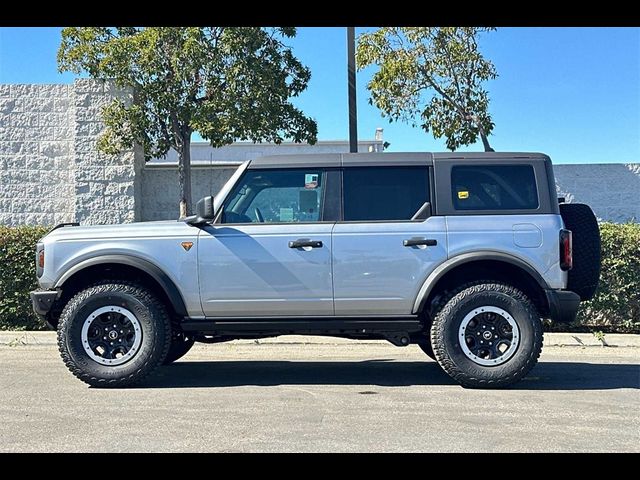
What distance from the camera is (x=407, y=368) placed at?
7844 mm

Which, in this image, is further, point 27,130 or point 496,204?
point 27,130

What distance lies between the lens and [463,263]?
6.42m

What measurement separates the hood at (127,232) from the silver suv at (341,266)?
1 centimetres

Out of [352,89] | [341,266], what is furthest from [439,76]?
[341,266]

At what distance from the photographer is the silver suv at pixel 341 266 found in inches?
254

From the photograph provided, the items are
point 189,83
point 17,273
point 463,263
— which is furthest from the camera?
point 189,83

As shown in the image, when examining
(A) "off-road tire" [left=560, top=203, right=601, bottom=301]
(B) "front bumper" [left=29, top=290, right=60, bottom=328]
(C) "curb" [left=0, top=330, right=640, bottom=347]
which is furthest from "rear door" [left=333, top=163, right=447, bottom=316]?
(C) "curb" [left=0, top=330, right=640, bottom=347]

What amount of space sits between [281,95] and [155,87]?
7.09 ft

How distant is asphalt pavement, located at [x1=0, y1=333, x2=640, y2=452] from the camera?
191 inches

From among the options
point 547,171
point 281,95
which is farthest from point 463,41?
point 547,171

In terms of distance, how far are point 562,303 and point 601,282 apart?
349cm

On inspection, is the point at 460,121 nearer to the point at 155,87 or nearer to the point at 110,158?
the point at 155,87

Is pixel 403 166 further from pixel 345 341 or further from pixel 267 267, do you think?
pixel 345 341

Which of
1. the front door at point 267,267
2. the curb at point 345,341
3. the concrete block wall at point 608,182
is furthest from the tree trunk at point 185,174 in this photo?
the concrete block wall at point 608,182
